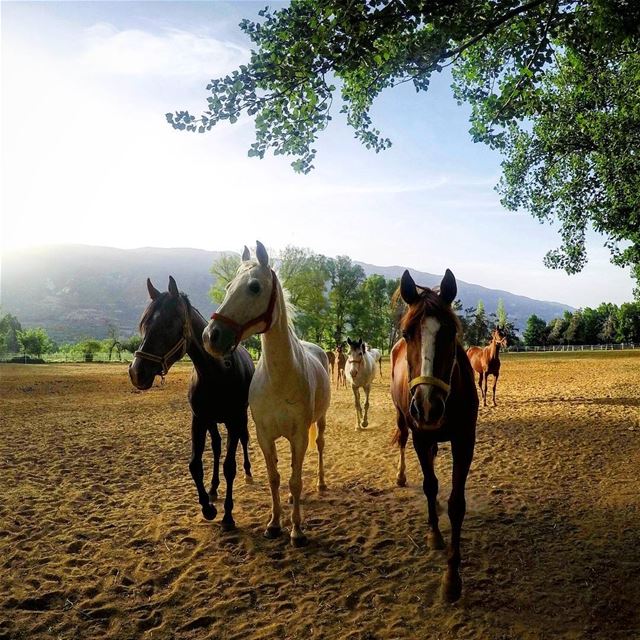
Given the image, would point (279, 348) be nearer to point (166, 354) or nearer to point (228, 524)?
point (166, 354)

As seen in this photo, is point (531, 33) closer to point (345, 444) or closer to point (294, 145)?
point (294, 145)

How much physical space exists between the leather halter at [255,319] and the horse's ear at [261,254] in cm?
18

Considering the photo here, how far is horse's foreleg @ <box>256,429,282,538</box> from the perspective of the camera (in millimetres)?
4387

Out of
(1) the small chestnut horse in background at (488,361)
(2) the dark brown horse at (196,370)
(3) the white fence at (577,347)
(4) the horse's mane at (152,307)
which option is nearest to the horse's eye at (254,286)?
(2) the dark brown horse at (196,370)

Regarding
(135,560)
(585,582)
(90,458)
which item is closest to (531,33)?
(585,582)

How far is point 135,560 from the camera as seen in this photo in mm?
4203

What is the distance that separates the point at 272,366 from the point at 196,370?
1.01 meters

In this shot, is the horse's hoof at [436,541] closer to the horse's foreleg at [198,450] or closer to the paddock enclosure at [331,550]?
the paddock enclosure at [331,550]

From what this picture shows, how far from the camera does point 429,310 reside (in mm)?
3205

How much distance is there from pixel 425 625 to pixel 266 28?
19.6ft

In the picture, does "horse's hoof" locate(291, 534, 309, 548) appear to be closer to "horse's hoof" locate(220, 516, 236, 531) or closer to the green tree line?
"horse's hoof" locate(220, 516, 236, 531)

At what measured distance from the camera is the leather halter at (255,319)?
11.4ft

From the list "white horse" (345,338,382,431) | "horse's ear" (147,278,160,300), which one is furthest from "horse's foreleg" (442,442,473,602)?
"white horse" (345,338,382,431)

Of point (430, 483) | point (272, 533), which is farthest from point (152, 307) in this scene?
point (430, 483)
